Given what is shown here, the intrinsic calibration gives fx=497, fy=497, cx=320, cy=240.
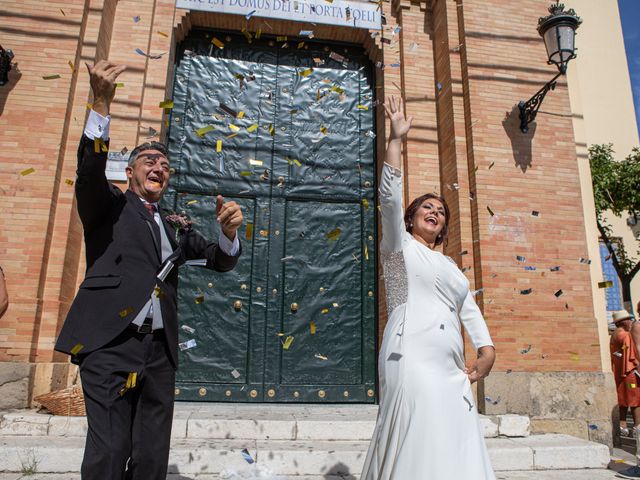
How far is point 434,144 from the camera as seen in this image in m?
7.46

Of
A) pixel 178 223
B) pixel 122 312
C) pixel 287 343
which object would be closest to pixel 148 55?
pixel 287 343

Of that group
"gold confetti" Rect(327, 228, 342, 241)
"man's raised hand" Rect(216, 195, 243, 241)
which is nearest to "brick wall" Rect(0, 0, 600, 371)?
"gold confetti" Rect(327, 228, 342, 241)

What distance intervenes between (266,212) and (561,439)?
15.3ft

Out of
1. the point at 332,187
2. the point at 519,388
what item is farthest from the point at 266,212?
the point at 519,388

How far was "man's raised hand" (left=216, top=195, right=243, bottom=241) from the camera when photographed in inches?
107

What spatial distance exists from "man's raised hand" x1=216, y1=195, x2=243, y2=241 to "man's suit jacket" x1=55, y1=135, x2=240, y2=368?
11.4 inches

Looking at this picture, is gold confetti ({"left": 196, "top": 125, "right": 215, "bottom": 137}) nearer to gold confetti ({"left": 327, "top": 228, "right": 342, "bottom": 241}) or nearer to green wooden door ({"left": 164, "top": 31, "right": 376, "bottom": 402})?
green wooden door ({"left": 164, "top": 31, "right": 376, "bottom": 402})

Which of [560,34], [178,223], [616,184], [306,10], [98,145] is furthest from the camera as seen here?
[616,184]

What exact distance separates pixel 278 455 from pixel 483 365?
7.61 ft

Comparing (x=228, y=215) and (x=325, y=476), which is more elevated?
(x=228, y=215)

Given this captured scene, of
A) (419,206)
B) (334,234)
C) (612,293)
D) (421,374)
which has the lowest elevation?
(421,374)

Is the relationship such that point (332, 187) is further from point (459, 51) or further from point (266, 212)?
point (459, 51)

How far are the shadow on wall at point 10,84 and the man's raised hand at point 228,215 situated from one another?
4.97 meters

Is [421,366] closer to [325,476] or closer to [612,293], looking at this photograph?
[325,476]
